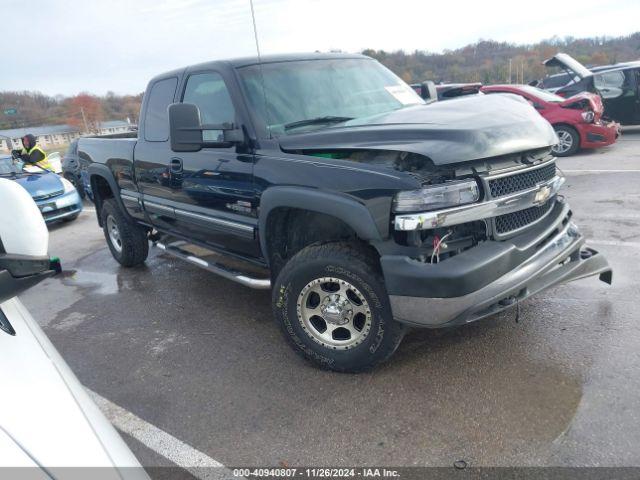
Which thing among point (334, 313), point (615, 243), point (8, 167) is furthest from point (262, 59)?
point (8, 167)

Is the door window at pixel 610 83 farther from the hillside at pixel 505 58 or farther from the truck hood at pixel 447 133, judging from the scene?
the truck hood at pixel 447 133

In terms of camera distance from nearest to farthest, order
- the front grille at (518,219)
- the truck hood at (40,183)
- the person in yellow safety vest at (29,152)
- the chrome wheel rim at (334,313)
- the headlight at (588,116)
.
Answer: the front grille at (518,219)
the chrome wheel rim at (334,313)
the truck hood at (40,183)
the person in yellow safety vest at (29,152)
the headlight at (588,116)

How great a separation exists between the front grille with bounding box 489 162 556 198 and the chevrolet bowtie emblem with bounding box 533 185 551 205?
0.05m

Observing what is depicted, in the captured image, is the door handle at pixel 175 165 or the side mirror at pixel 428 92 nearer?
the door handle at pixel 175 165

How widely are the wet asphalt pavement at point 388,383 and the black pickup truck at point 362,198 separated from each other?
0.33 metres

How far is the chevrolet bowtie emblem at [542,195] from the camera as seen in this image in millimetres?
3137

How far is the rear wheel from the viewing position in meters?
10.8

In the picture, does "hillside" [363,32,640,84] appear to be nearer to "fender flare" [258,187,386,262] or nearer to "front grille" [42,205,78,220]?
"front grille" [42,205,78,220]

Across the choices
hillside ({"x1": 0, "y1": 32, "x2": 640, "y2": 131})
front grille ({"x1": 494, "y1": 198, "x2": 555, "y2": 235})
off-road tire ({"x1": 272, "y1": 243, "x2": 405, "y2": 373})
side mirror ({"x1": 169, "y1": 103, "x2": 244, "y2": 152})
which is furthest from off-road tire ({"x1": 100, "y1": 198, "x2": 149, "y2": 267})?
hillside ({"x1": 0, "y1": 32, "x2": 640, "y2": 131})

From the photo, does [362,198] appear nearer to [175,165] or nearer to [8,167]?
[175,165]

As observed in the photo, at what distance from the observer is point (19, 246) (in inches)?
54.9

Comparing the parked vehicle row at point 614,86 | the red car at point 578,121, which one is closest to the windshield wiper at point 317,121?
the red car at point 578,121

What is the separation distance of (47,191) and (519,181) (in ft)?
28.4

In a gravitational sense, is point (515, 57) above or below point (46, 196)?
above
